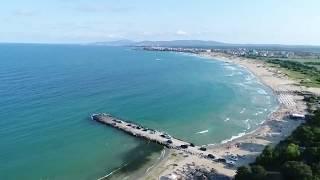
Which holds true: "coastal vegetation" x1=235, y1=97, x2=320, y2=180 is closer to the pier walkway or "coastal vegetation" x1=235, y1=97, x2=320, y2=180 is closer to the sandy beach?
the sandy beach

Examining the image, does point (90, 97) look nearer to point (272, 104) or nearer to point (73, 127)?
point (73, 127)

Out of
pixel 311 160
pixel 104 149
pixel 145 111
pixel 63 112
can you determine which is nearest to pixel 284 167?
pixel 311 160

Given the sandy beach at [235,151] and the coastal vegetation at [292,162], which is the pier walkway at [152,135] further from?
the coastal vegetation at [292,162]

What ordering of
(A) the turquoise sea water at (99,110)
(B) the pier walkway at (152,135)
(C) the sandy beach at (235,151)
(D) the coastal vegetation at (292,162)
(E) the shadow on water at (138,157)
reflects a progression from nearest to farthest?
1. (D) the coastal vegetation at (292,162)
2. (C) the sandy beach at (235,151)
3. (E) the shadow on water at (138,157)
4. (A) the turquoise sea water at (99,110)
5. (B) the pier walkway at (152,135)

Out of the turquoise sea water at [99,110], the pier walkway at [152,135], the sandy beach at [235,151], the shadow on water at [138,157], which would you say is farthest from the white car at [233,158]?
the shadow on water at [138,157]

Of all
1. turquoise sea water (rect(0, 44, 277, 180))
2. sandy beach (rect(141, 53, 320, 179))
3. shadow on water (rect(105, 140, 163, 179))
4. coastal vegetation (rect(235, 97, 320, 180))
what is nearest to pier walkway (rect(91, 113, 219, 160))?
sandy beach (rect(141, 53, 320, 179))

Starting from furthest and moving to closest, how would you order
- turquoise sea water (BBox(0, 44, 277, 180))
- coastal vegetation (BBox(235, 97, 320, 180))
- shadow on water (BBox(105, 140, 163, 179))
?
1. turquoise sea water (BBox(0, 44, 277, 180))
2. shadow on water (BBox(105, 140, 163, 179))
3. coastal vegetation (BBox(235, 97, 320, 180))
